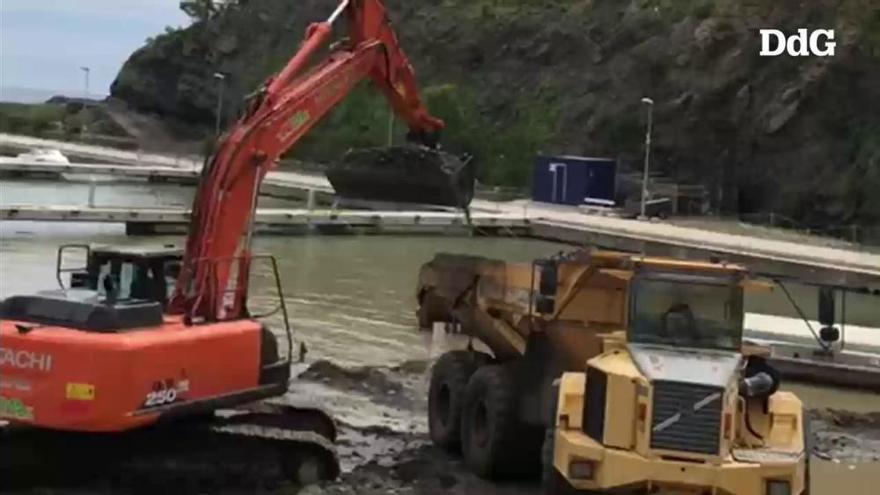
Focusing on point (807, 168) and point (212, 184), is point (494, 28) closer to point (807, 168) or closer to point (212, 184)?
point (807, 168)

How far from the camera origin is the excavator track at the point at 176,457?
483 inches

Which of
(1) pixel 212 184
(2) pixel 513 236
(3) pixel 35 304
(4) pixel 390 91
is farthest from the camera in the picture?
(2) pixel 513 236

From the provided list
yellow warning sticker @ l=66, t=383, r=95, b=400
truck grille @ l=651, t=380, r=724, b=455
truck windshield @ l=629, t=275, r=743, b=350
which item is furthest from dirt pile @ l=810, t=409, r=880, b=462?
yellow warning sticker @ l=66, t=383, r=95, b=400

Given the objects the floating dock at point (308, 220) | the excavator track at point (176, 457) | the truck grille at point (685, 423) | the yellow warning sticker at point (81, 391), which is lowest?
the excavator track at point (176, 457)

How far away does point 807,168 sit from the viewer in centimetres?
5572

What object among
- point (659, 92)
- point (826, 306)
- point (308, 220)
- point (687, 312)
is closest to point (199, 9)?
point (659, 92)

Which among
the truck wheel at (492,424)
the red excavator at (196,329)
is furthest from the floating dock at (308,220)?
the truck wheel at (492,424)

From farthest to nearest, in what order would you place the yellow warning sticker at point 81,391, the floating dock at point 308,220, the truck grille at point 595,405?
1. the floating dock at point 308,220
2. the yellow warning sticker at point 81,391
3. the truck grille at point 595,405

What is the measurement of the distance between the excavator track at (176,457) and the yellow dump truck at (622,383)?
6.22ft

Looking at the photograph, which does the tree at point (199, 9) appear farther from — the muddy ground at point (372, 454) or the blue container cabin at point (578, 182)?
the muddy ground at point (372, 454)

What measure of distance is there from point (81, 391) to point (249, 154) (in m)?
3.48

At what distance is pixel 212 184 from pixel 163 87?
90079mm

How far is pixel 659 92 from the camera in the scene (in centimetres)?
6444

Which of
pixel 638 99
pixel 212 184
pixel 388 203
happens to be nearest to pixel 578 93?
pixel 638 99
